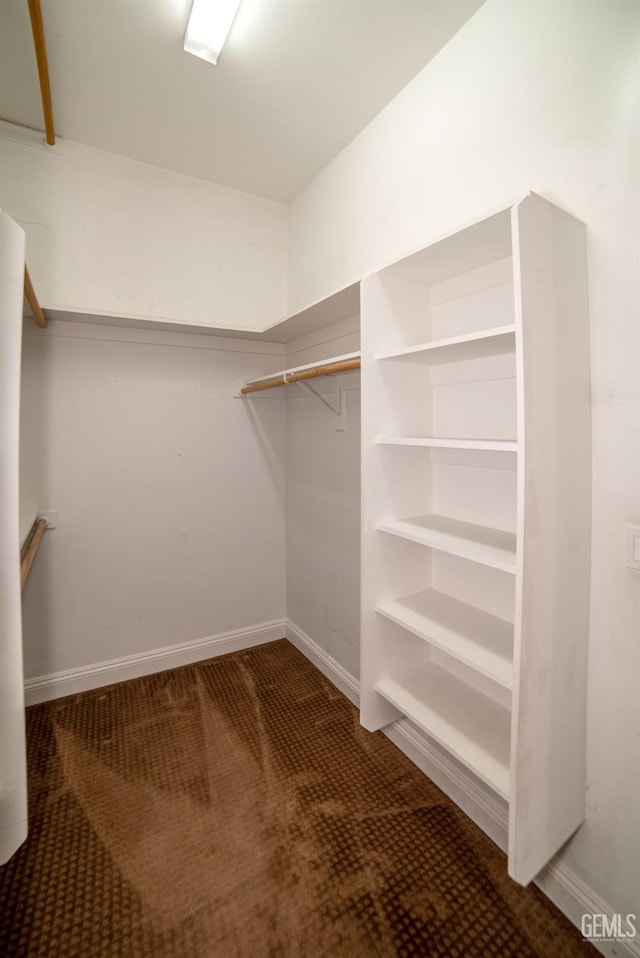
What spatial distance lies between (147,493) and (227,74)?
1.91m

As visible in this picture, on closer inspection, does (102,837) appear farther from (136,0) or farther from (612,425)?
(136,0)

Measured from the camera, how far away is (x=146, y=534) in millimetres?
2297

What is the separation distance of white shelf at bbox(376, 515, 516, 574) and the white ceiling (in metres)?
1.71

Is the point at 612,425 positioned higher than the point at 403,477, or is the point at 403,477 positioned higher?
the point at 612,425

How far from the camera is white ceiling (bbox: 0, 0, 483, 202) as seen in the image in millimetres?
1354

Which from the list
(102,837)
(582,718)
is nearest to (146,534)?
(102,837)

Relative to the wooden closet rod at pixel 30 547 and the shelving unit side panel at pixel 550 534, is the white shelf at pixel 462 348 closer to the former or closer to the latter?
the shelving unit side panel at pixel 550 534

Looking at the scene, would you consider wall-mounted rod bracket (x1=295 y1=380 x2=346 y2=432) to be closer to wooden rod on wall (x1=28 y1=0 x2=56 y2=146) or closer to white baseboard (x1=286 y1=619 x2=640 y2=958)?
white baseboard (x1=286 y1=619 x2=640 y2=958)

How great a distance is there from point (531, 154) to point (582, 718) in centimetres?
161

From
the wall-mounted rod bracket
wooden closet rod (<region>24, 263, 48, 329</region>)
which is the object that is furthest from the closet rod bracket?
wooden closet rod (<region>24, 263, 48, 329</region>)

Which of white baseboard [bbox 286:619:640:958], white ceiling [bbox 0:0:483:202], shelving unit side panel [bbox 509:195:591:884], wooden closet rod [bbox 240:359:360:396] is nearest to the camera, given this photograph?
shelving unit side panel [bbox 509:195:591:884]

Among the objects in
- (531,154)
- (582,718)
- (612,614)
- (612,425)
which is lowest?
(582,718)

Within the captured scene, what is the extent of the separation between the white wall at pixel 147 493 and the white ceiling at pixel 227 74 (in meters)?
0.91

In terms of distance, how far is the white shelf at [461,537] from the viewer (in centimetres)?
109
